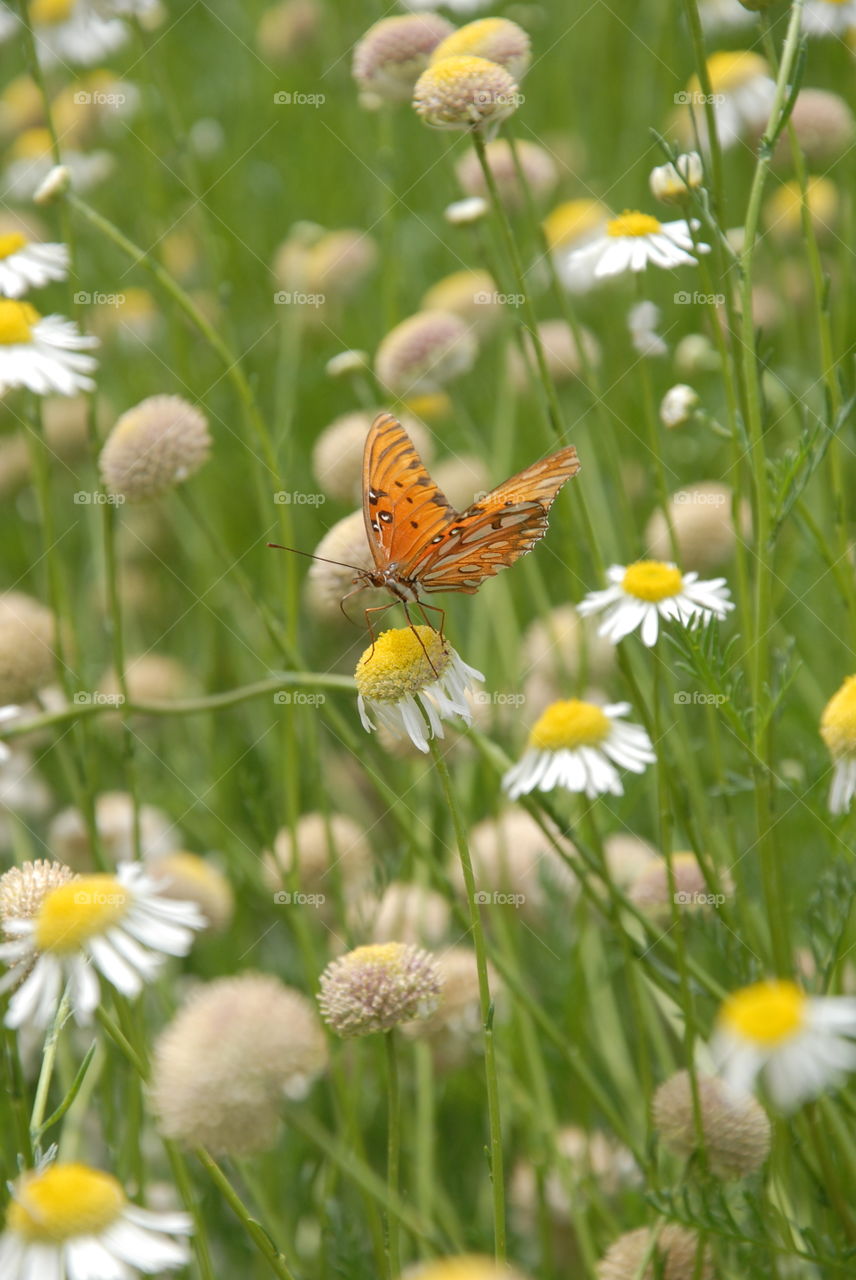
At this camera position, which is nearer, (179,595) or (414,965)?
(414,965)

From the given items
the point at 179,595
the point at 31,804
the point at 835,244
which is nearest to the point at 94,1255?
the point at 31,804

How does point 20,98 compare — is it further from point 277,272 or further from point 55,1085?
point 55,1085

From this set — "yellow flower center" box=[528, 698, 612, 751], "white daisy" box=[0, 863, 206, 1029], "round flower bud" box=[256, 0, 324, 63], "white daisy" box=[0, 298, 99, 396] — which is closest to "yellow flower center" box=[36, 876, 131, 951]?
"white daisy" box=[0, 863, 206, 1029]

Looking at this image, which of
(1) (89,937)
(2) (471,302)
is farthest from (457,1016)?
(2) (471,302)

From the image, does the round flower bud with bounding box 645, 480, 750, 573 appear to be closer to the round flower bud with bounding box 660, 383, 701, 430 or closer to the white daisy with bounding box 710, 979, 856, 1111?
the round flower bud with bounding box 660, 383, 701, 430

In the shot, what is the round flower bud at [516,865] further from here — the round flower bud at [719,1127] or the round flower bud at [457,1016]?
the round flower bud at [719,1127]

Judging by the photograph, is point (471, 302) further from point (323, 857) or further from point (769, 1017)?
point (769, 1017)

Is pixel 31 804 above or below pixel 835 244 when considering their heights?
below
